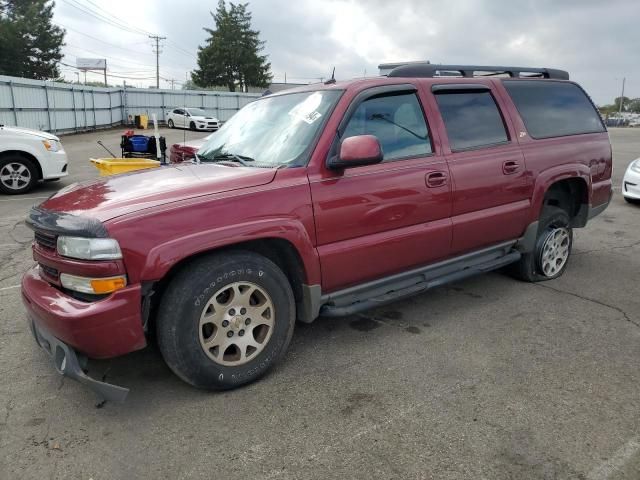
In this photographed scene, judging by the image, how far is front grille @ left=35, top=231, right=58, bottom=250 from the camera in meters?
2.69

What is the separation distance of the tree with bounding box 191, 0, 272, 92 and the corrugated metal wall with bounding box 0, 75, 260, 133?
2039 centimetres

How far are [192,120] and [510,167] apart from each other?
28.0 metres

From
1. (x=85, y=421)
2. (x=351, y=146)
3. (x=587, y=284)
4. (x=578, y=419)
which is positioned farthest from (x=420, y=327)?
(x=85, y=421)

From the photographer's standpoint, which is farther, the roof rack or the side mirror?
the roof rack

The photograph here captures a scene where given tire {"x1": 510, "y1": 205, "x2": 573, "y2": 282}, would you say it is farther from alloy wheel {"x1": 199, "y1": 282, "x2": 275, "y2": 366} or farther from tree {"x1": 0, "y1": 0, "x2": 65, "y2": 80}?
tree {"x1": 0, "y1": 0, "x2": 65, "y2": 80}

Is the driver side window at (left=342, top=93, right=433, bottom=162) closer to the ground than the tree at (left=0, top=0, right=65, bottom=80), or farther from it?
closer to the ground

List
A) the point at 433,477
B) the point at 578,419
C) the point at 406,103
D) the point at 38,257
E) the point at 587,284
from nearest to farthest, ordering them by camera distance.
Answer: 1. the point at 433,477
2. the point at 578,419
3. the point at 38,257
4. the point at 406,103
5. the point at 587,284

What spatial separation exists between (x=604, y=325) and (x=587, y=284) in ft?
3.39

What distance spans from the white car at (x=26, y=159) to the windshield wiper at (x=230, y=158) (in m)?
6.98

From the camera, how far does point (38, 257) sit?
9.41ft

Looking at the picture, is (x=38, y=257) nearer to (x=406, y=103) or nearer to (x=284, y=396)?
(x=284, y=396)

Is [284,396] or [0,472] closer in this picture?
[0,472]

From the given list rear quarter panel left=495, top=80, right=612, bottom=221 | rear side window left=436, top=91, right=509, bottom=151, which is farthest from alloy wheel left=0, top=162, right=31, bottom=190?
rear quarter panel left=495, top=80, right=612, bottom=221

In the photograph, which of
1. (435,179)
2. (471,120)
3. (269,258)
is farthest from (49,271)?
(471,120)
